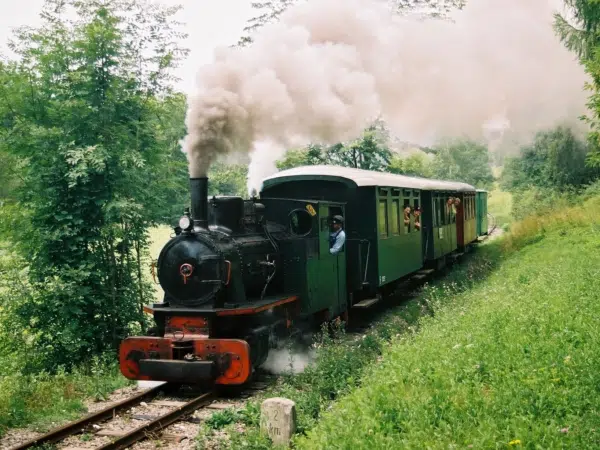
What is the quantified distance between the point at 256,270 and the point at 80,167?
3.84 metres

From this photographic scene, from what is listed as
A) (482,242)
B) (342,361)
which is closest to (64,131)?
(342,361)

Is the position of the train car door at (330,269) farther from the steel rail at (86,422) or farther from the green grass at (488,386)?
the steel rail at (86,422)

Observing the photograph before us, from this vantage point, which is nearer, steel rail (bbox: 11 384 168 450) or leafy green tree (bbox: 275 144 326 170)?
steel rail (bbox: 11 384 168 450)

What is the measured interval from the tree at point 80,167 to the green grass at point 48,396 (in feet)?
4.84

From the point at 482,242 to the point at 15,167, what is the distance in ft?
76.8

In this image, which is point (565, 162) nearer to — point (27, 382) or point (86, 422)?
point (27, 382)

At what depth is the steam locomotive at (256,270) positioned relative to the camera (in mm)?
7820

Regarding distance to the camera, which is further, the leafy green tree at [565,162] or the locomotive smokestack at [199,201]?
the leafy green tree at [565,162]

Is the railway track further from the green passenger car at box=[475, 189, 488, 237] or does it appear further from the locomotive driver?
the green passenger car at box=[475, 189, 488, 237]

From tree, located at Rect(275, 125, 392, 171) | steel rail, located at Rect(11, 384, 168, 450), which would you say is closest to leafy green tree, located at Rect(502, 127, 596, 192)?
tree, located at Rect(275, 125, 392, 171)

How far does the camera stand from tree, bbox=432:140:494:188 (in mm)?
53625

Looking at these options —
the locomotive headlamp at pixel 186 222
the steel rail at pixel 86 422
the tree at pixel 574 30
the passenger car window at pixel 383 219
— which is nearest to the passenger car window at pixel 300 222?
the locomotive headlamp at pixel 186 222

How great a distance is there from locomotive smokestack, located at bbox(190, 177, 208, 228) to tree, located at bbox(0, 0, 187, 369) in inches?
119

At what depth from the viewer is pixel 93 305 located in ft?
37.1
